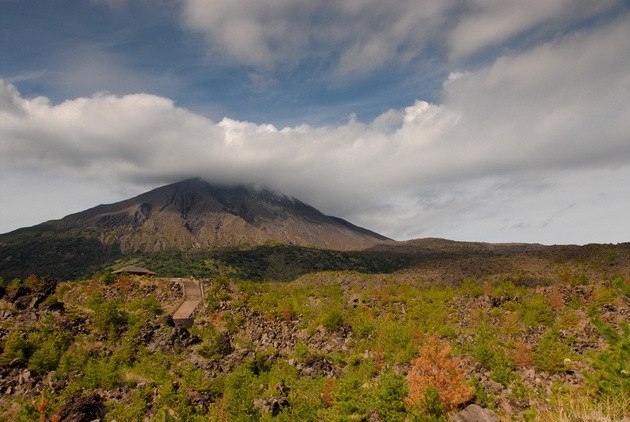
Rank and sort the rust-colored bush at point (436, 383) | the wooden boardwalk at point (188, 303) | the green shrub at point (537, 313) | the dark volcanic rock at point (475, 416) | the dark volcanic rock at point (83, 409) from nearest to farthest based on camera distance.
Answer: the dark volcanic rock at point (475, 416), the rust-colored bush at point (436, 383), the dark volcanic rock at point (83, 409), the green shrub at point (537, 313), the wooden boardwalk at point (188, 303)

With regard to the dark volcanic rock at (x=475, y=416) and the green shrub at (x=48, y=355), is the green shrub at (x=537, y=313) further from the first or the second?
the green shrub at (x=48, y=355)

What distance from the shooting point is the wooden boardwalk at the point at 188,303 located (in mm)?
37031

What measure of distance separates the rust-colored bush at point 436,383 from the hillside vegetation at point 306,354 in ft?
0.22

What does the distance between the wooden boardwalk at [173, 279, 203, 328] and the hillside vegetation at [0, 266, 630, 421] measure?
3.17 ft

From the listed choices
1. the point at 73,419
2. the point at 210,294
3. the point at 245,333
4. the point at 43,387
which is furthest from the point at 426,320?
the point at 43,387

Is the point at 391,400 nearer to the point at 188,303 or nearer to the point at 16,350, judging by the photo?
the point at 16,350

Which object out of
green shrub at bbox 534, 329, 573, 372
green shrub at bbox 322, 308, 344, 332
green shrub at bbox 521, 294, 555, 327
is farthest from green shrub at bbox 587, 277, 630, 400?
green shrub at bbox 322, 308, 344, 332

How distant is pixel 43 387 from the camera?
2516 cm

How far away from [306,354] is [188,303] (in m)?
18.2

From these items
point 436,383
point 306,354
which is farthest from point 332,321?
point 436,383

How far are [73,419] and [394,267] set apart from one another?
5911 inches

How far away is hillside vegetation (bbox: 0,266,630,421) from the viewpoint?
18.4 meters

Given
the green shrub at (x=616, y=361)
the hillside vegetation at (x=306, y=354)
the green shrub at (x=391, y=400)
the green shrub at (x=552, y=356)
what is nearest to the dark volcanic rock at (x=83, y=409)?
the hillside vegetation at (x=306, y=354)

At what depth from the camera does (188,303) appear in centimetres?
4191
